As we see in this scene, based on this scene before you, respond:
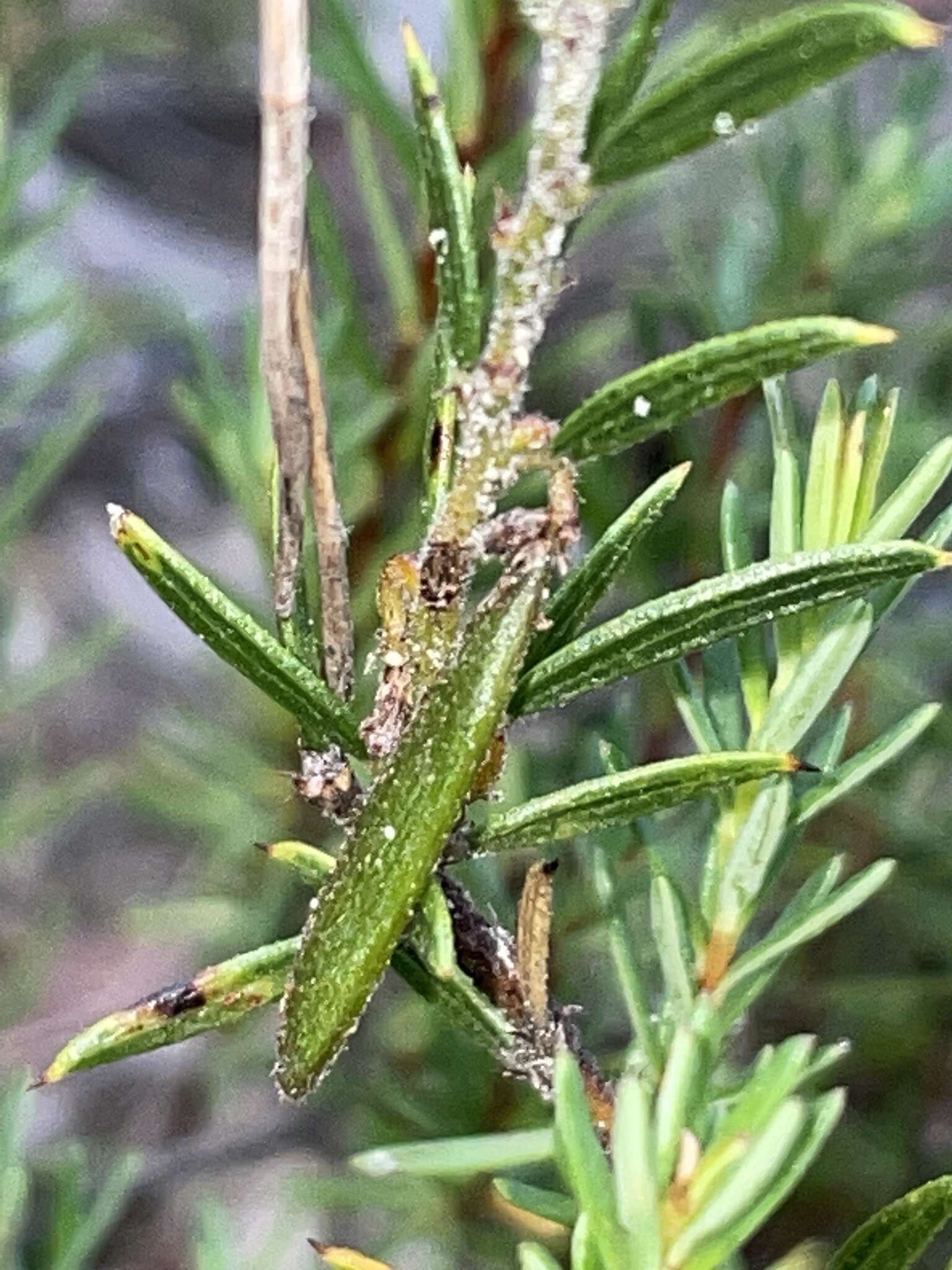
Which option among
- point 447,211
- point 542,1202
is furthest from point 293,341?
point 542,1202

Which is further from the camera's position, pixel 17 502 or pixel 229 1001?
pixel 17 502

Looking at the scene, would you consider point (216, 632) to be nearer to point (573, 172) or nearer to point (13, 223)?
point (573, 172)

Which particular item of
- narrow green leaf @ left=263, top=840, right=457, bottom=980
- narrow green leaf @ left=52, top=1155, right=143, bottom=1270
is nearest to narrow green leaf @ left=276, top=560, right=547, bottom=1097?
narrow green leaf @ left=263, top=840, right=457, bottom=980

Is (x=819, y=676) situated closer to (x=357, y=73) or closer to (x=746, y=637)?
(x=746, y=637)

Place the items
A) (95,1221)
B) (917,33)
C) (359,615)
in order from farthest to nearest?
(359,615), (95,1221), (917,33)

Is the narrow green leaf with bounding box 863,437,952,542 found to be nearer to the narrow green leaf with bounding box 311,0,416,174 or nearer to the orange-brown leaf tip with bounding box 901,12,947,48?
the orange-brown leaf tip with bounding box 901,12,947,48

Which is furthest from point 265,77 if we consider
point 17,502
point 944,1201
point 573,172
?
point 17,502
